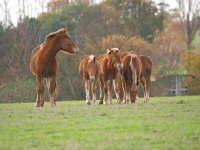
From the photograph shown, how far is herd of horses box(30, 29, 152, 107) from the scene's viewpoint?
70.4ft

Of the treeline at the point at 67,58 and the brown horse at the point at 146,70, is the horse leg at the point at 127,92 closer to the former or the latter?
the brown horse at the point at 146,70

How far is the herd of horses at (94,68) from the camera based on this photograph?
845 inches

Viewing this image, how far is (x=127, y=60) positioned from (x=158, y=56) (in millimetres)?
33750

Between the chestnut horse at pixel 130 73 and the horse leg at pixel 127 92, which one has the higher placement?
the chestnut horse at pixel 130 73

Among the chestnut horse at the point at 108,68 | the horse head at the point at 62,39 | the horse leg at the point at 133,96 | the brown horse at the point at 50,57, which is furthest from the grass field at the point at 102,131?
the horse leg at the point at 133,96

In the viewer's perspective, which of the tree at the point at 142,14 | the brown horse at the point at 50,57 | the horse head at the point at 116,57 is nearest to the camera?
the brown horse at the point at 50,57

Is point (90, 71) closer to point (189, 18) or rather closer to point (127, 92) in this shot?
point (127, 92)

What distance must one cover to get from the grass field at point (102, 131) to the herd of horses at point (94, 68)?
532cm

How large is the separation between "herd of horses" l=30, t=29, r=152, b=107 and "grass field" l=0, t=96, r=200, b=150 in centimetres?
532

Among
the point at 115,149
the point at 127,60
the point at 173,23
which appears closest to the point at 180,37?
the point at 173,23

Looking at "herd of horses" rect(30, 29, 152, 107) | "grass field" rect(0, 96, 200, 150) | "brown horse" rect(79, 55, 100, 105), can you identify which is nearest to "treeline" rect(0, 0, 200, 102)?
"herd of horses" rect(30, 29, 152, 107)

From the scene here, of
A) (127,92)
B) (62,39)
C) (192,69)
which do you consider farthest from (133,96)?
(192,69)

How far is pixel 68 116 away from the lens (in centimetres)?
1576

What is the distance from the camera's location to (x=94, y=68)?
2308 cm
